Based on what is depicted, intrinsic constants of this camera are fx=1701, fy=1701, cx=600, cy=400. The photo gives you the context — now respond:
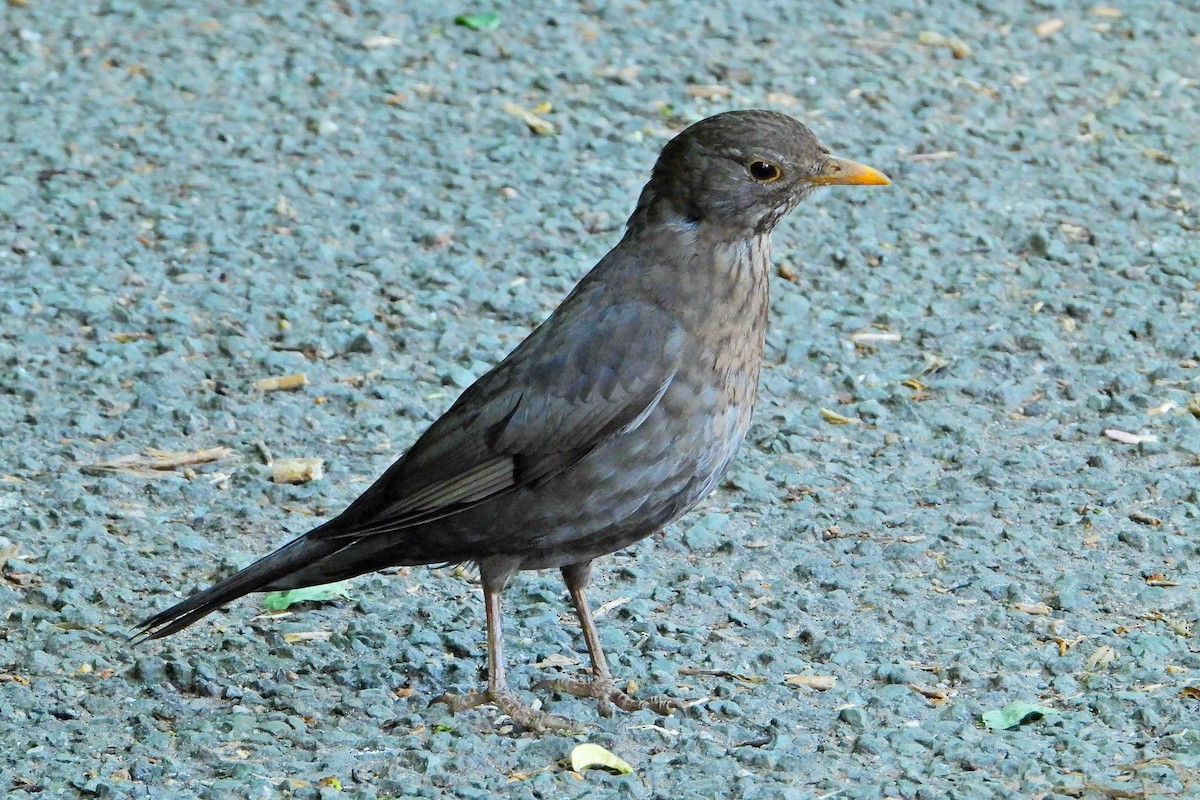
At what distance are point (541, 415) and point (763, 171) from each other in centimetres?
91

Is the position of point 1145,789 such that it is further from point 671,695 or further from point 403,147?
point 403,147

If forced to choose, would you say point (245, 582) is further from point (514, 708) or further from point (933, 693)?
point (933, 693)

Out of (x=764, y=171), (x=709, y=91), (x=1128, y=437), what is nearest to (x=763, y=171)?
(x=764, y=171)

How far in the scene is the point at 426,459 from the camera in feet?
15.2

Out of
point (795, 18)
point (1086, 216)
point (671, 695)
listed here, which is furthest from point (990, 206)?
point (671, 695)

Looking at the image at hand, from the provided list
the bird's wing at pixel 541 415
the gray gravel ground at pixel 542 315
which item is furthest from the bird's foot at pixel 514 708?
the bird's wing at pixel 541 415

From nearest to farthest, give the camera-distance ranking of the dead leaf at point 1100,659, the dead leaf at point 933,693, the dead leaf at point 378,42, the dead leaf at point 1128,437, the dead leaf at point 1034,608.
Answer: the dead leaf at point 933,693, the dead leaf at point 1100,659, the dead leaf at point 1034,608, the dead leaf at point 1128,437, the dead leaf at point 378,42

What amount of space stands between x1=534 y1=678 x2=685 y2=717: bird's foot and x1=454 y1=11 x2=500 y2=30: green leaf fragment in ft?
19.9

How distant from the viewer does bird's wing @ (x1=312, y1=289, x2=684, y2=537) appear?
447cm

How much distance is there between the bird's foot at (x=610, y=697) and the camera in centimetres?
464

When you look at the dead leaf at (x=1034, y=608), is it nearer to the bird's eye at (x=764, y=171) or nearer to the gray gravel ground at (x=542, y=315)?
the gray gravel ground at (x=542, y=315)

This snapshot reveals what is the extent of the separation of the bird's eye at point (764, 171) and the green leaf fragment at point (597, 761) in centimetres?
159

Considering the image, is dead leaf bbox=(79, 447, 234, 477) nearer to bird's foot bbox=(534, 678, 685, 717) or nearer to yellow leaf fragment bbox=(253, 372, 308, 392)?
yellow leaf fragment bbox=(253, 372, 308, 392)

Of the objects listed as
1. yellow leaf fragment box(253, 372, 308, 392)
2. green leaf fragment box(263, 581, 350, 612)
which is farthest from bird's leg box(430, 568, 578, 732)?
yellow leaf fragment box(253, 372, 308, 392)
